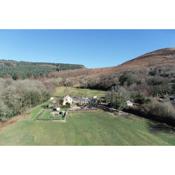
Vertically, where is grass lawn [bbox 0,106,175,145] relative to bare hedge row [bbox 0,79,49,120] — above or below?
below

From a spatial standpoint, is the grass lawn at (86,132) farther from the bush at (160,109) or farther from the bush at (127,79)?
the bush at (127,79)

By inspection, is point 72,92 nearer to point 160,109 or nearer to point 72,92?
point 72,92

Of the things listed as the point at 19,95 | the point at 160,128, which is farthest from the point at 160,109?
the point at 19,95

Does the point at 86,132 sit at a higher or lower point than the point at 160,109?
lower

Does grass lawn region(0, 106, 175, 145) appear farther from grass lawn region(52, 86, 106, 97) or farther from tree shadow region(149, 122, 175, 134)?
grass lawn region(52, 86, 106, 97)

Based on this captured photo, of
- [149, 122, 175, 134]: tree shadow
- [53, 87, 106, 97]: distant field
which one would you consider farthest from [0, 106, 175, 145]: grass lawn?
[53, 87, 106, 97]: distant field

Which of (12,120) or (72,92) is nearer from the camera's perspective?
(12,120)
